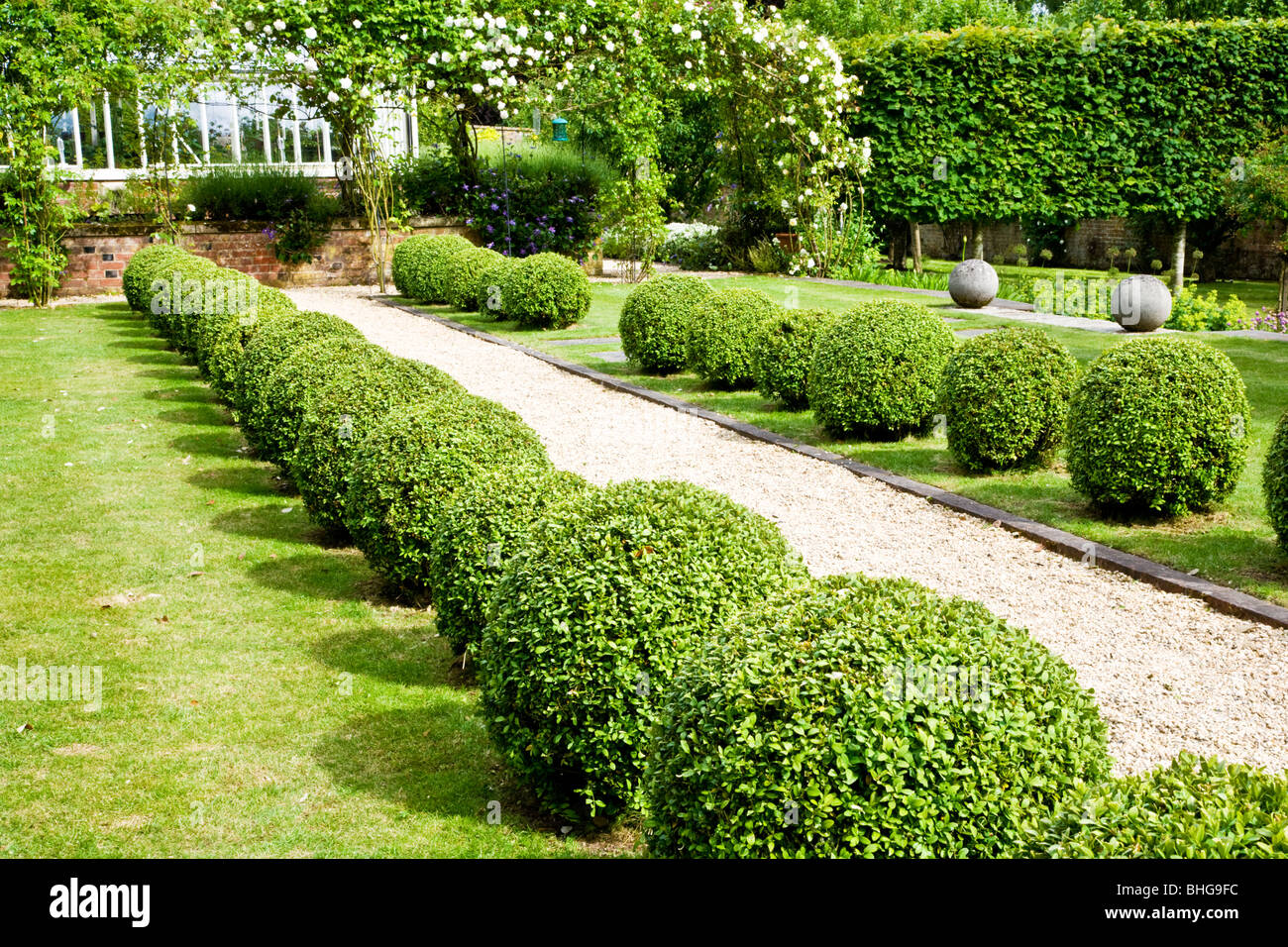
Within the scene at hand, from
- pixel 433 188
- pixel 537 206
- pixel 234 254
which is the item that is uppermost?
pixel 433 188

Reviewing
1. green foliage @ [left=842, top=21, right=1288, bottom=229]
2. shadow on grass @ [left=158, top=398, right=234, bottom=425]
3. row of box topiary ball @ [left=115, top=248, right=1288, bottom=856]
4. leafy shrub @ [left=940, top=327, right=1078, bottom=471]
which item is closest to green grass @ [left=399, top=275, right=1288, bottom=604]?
leafy shrub @ [left=940, top=327, right=1078, bottom=471]

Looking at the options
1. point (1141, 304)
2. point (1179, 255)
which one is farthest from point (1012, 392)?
point (1179, 255)

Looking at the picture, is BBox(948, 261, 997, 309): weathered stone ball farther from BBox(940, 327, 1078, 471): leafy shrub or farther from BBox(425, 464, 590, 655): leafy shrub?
BBox(425, 464, 590, 655): leafy shrub

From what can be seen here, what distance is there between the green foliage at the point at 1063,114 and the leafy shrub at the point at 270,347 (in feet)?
51.3

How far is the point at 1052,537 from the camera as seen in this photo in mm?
6840

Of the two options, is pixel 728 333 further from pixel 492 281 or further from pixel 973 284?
pixel 492 281

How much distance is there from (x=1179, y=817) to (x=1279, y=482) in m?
4.34

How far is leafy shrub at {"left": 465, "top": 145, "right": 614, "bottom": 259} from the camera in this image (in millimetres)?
21984

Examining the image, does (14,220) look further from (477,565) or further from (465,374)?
(477,565)

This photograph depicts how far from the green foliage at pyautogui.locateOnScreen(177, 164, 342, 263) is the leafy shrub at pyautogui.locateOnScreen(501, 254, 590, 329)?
727 cm

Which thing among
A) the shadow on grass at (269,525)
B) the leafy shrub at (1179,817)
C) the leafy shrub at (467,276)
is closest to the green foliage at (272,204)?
the leafy shrub at (467,276)

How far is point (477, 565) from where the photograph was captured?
4730 mm

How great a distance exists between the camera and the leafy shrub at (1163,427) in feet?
22.3

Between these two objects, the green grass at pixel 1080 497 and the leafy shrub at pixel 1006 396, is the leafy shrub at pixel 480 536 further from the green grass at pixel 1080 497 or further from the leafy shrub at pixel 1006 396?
the leafy shrub at pixel 1006 396
